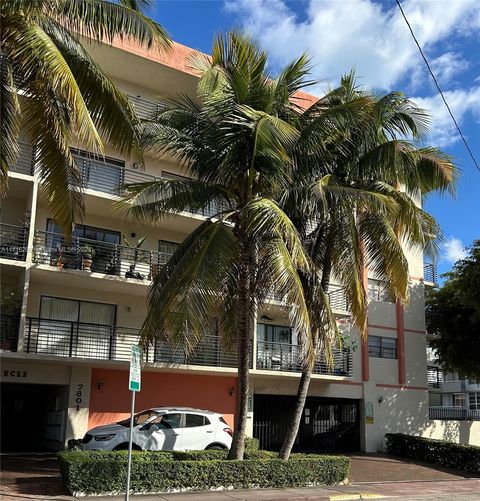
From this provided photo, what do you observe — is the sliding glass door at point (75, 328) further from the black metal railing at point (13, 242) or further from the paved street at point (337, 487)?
the paved street at point (337, 487)

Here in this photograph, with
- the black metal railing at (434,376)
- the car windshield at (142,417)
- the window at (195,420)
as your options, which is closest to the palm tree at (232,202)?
the window at (195,420)

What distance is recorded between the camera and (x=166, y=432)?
55.2ft

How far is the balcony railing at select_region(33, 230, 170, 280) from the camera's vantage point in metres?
20.1

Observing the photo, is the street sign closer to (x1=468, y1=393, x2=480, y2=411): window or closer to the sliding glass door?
the sliding glass door

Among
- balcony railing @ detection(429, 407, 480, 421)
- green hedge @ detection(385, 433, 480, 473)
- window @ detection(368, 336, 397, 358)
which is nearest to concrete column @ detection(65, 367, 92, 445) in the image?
green hedge @ detection(385, 433, 480, 473)

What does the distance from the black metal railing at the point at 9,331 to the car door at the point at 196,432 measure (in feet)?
19.1

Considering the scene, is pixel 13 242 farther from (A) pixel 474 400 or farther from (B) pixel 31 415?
(A) pixel 474 400

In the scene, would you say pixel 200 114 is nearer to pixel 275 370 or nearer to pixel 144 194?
pixel 144 194

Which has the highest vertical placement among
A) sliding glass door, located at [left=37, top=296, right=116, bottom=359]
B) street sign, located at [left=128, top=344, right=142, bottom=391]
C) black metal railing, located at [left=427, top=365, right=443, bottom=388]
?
sliding glass door, located at [left=37, top=296, right=116, bottom=359]

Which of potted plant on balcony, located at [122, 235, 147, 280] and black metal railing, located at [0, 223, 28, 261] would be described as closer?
black metal railing, located at [0, 223, 28, 261]

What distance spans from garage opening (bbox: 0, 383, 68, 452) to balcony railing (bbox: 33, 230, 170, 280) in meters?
4.25

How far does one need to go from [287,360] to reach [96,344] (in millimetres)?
7987

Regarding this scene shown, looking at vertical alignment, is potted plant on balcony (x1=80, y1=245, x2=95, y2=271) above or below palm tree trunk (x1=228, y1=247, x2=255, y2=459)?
above

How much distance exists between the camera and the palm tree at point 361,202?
1603 centimetres
